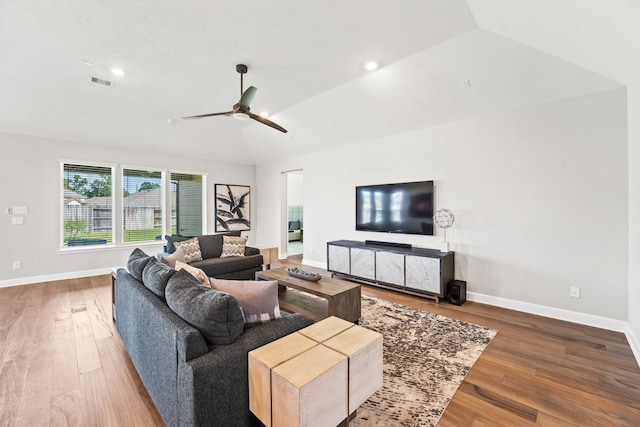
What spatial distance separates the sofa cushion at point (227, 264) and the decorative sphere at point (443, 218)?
3056mm

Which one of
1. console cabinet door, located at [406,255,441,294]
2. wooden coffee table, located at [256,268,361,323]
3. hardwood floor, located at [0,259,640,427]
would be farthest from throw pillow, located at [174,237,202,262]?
console cabinet door, located at [406,255,441,294]

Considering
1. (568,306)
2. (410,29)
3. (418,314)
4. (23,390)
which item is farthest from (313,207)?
(23,390)

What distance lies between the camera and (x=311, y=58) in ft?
10.4

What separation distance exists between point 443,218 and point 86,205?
21.8ft

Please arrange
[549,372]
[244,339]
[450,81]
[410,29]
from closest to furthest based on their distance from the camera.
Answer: [244,339], [549,372], [410,29], [450,81]

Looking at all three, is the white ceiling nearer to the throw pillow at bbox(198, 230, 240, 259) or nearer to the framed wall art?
the throw pillow at bbox(198, 230, 240, 259)

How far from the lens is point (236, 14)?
2459 millimetres

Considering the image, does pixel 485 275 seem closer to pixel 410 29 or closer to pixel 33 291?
pixel 410 29

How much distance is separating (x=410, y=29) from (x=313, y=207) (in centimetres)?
409

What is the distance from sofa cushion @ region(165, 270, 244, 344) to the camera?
4.70 ft

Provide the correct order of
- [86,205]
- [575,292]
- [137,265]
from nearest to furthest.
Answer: [137,265] < [575,292] < [86,205]

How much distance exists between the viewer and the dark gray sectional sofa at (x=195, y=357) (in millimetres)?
1313

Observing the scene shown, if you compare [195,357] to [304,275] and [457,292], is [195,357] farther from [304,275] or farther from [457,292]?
[457,292]

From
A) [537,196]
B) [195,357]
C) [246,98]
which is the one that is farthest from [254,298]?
[537,196]
